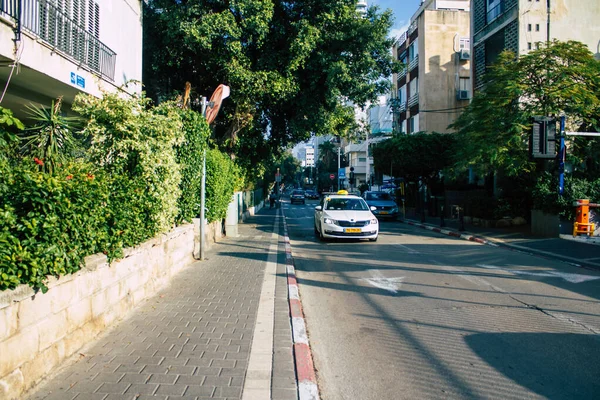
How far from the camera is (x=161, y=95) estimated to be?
726 inches

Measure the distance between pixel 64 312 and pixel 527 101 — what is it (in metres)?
17.1

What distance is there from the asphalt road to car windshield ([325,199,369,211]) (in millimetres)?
5510

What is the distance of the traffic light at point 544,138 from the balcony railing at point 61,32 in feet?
36.9

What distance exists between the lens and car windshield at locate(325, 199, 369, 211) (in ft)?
54.3

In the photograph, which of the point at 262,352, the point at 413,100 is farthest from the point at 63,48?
the point at 413,100

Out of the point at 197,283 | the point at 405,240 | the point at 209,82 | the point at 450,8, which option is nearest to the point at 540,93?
the point at 405,240

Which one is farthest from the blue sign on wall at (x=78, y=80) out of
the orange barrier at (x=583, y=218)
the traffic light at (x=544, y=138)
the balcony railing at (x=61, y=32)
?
the orange barrier at (x=583, y=218)

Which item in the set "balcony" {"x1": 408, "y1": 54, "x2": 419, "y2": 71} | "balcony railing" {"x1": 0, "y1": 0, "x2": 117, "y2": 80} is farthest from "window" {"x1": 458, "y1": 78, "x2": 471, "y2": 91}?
"balcony railing" {"x1": 0, "y1": 0, "x2": 117, "y2": 80}

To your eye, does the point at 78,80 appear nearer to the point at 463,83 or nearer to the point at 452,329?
the point at 452,329

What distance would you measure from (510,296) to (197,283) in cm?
527

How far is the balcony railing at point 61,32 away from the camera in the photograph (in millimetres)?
9281

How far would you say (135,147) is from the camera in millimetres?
7141

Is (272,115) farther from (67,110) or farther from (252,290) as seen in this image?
(252,290)

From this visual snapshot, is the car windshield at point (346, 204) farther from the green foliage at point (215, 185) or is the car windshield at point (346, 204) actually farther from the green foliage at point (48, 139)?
the green foliage at point (48, 139)
